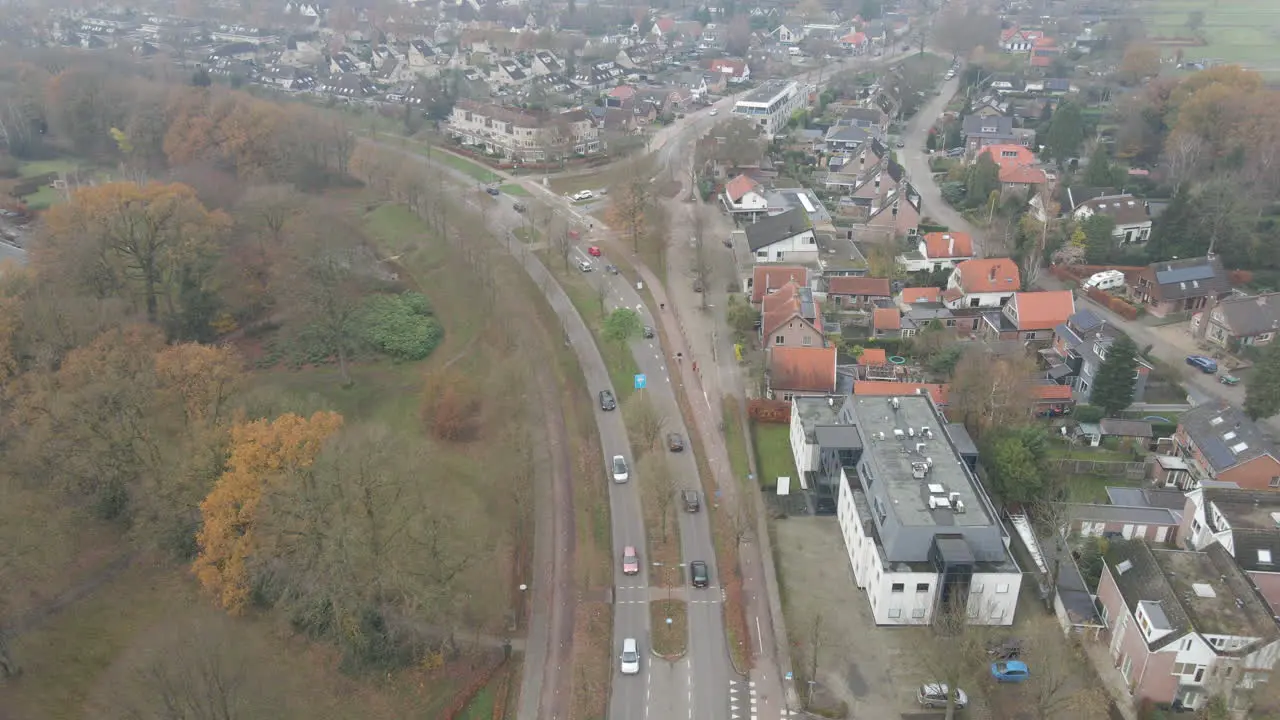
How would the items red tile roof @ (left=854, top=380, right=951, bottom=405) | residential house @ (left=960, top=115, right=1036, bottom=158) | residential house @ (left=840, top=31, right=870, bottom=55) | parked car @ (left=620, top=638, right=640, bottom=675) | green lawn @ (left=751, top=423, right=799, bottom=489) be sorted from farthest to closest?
residential house @ (left=840, top=31, right=870, bottom=55) < residential house @ (left=960, top=115, right=1036, bottom=158) < red tile roof @ (left=854, top=380, right=951, bottom=405) < green lawn @ (left=751, top=423, right=799, bottom=489) < parked car @ (left=620, top=638, right=640, bottom=675)

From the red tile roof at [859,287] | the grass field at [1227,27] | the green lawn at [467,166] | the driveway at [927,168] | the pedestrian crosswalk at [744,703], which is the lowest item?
the pedestrian crosswalk at [744,703]

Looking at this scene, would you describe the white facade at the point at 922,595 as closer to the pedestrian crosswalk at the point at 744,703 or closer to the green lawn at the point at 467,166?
the pedestrian crosswalk at the point at 744,703

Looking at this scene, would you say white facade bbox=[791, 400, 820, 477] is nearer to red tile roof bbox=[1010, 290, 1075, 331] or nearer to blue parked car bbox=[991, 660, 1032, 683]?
blue parked car bbox=[991, 660, 1032, 683]

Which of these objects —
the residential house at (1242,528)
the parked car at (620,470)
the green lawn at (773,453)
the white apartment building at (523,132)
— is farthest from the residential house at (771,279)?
the white apartment building at (523,132)

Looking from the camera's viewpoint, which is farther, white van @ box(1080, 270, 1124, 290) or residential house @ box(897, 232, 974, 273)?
residential house @ box(897, 232, 974, 273)

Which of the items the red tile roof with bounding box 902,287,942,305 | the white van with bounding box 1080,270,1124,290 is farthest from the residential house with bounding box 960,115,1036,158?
the red tile roof with bounding box 902,287,942,305

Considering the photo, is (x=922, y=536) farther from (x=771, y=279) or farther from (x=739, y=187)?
(x=739, y=187)
